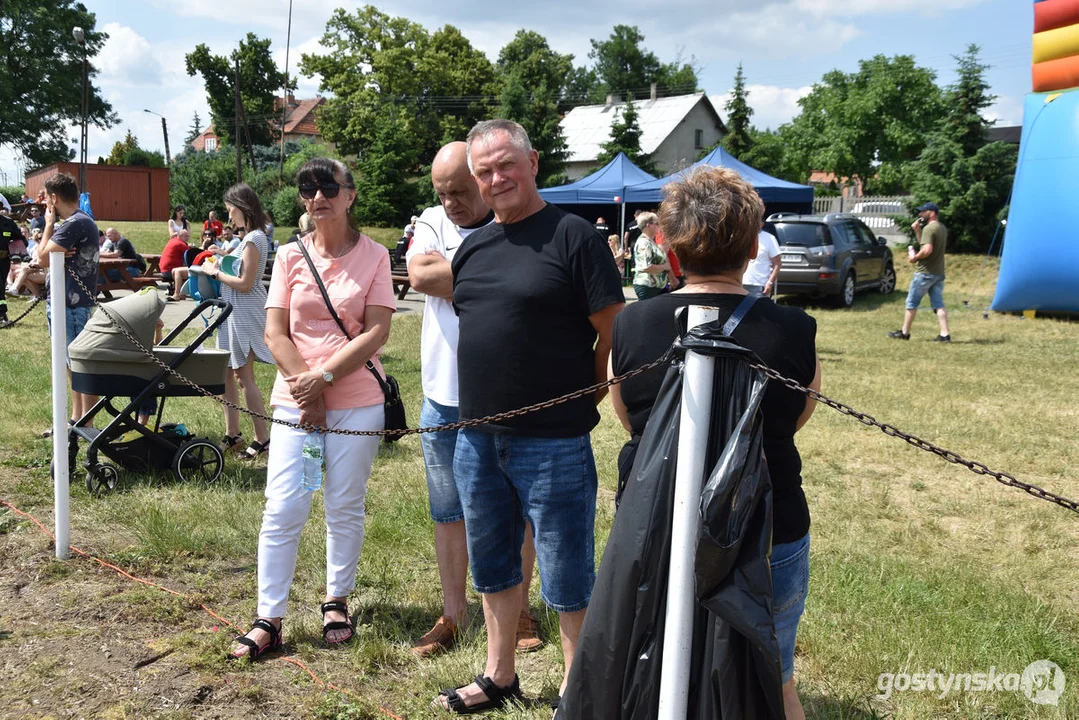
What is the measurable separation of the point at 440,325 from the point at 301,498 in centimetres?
90

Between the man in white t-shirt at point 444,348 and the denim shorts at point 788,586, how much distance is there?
1468 mm

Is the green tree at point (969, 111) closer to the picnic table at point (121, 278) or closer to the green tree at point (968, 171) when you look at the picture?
the green tree at point (968, 171)

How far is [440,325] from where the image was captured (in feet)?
11.2

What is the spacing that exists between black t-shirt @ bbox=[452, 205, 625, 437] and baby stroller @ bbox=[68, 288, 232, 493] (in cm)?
293

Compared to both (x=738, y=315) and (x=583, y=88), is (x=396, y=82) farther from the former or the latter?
(x=738, y=315)

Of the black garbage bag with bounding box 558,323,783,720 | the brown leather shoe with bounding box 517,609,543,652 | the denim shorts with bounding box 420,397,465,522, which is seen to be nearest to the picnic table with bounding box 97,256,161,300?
the denim shorts with bounding box 420,397,465,522

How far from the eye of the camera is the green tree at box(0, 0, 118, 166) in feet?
187

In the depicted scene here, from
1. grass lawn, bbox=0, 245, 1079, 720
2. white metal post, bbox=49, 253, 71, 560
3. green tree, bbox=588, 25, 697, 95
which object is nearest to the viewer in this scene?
grass lawn, bbox=0, 245, 1079, 720

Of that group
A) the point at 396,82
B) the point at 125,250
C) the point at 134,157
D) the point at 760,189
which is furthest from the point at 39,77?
the point at 760,189

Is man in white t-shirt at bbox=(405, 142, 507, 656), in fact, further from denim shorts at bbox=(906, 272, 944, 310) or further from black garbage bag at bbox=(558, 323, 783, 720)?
denim shorts at bbox=(906, 272, 944, 310)

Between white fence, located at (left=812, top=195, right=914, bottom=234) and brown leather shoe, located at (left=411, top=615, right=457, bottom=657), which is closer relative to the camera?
brown leather shoe, located at (left=411, top=615, right=457, bottom=657)

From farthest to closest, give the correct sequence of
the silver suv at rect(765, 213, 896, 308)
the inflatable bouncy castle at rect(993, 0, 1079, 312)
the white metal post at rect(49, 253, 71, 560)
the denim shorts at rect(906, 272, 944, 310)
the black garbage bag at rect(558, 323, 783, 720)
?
the silver suv at rect(765, 213, 896, 308) < the inflatable bouncy castle at rect(993, 0, 1079, 312) < the denim shorts at rect(906, 272, 944, 310) < the white metal post at rect(49, 253, 71, 560) < the black garbage bag at rect(558, 323, 783, 720)

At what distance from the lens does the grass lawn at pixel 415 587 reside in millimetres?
3207


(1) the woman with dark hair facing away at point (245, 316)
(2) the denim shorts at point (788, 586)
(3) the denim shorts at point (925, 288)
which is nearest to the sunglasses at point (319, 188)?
(2) the denim shorts at point (788, 586)
